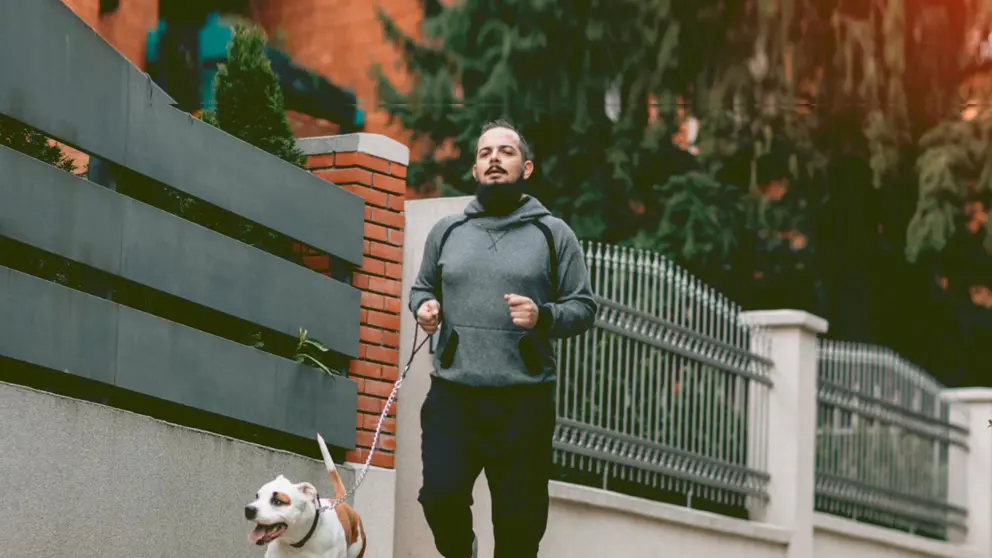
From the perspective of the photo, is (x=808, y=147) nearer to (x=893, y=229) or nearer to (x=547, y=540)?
(x=893, y=229)

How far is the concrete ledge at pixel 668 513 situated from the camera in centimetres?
927

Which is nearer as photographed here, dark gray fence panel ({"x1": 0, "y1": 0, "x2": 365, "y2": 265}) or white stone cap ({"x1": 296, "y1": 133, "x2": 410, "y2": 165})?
dark gray fence panel ({"x1": 0, "y1": 0, "x2": 365, "y2": 265})

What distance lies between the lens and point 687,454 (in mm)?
10508

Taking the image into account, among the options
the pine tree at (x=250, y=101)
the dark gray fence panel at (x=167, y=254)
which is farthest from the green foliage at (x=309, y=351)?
the pine tree at (x=250, y=101)

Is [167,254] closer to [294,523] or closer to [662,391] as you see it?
[294,523]

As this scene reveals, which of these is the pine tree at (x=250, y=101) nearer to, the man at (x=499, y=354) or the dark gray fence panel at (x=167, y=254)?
the dark gray fence panel at (x=167, y=254)

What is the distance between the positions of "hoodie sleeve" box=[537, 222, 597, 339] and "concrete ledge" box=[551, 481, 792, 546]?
308cm

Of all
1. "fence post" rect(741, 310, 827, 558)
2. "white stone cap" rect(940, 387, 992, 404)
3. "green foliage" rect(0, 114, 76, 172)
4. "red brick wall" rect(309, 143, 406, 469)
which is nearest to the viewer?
"green foliage" rect(0, 114, 76, 172)

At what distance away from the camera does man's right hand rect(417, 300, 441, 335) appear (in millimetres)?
5977

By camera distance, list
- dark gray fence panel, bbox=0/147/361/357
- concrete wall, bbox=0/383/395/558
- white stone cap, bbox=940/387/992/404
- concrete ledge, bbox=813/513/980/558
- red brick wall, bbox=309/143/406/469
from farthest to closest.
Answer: white stone cap, bbox=940/387/992/404
concrete ledge, bbox=813/513/980/558
red brick wall, bbox=309/143/406/469
dark gray fence panel, bbox=0/147/361/357
concrete wall, bbox=0/383/395/558

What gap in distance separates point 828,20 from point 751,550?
6.55 meters

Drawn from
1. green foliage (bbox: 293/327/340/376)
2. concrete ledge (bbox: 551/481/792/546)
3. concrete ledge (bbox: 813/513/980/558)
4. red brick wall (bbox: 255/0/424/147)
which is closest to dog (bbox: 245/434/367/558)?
green foliage (bbox: 293/327/340/376)

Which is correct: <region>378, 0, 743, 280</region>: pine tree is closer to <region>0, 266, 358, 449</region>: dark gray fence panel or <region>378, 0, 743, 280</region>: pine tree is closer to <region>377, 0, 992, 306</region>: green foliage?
<region>377, 0, 992, 306</region>: green foliage

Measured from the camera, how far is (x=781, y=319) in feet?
37.6
